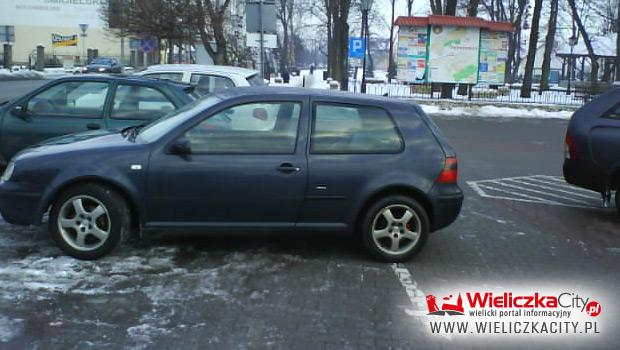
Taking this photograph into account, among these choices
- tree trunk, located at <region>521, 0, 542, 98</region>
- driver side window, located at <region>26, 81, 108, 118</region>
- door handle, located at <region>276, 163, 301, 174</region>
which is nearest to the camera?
door handle, located at <region>276, 163, 301, 174</region>

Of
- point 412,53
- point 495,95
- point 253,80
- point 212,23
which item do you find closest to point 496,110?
point 495,95

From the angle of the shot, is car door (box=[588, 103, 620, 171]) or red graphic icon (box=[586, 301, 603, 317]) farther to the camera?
car door (box=[588, 103, 620, 171])

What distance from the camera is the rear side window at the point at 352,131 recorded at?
214 inches

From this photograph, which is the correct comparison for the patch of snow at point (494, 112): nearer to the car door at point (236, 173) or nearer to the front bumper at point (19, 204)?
the car door at point (236, 173)

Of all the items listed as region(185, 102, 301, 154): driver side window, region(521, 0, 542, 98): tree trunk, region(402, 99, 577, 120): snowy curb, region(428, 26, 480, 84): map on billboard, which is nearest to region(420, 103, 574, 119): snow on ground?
region(402, 99, 577, 120): snowy curb

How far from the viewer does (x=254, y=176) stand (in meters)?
5.26

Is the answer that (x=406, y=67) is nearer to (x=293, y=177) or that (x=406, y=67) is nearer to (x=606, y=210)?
(x=606, y=210)

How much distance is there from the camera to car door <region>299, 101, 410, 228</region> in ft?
17.6

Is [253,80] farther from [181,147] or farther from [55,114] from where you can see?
[181,147]

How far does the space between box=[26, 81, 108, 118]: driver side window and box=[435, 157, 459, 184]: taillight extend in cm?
411

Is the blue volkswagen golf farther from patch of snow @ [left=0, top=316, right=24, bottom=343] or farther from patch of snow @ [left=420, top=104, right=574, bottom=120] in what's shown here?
patch of snow @ [left=420, top=104, right=574, bottom=120]

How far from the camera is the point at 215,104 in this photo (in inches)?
214

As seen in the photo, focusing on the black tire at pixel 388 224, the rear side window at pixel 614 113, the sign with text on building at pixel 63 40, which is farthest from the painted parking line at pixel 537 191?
the sign with text on building at pixel 63 40

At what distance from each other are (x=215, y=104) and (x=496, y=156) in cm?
860
